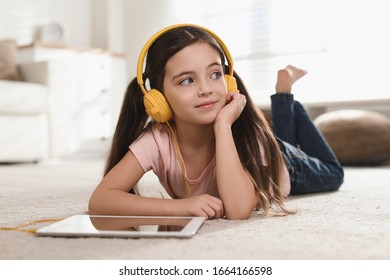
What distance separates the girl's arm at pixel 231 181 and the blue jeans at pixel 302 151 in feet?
1.21

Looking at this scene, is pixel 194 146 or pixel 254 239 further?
pixel 194 146

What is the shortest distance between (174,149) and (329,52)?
8.70ft

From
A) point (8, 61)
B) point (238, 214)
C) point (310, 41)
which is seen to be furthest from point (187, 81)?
point (310, 41)

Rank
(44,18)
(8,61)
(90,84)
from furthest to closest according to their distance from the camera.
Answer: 1. (44,18)
2. (90,84)
3. (8,61)

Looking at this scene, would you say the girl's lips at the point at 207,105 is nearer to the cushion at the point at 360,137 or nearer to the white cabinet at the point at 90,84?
the cushion at the point at 360,137

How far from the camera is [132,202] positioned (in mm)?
918

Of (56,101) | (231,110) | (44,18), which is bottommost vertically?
(56,101)

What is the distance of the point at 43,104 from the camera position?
3170 mm

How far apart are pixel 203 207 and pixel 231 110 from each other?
210 millimetres

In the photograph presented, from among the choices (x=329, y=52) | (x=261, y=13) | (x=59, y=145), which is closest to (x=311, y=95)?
(x=329, y=52)

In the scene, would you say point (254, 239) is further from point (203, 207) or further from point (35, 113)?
point (35, 113)

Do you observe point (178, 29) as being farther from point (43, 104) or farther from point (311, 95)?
point (311, 95)

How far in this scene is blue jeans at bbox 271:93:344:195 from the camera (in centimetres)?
132

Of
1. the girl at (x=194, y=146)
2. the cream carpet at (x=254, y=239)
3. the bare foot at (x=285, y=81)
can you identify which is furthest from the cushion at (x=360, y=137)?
the girl at (x=194, y=146)
